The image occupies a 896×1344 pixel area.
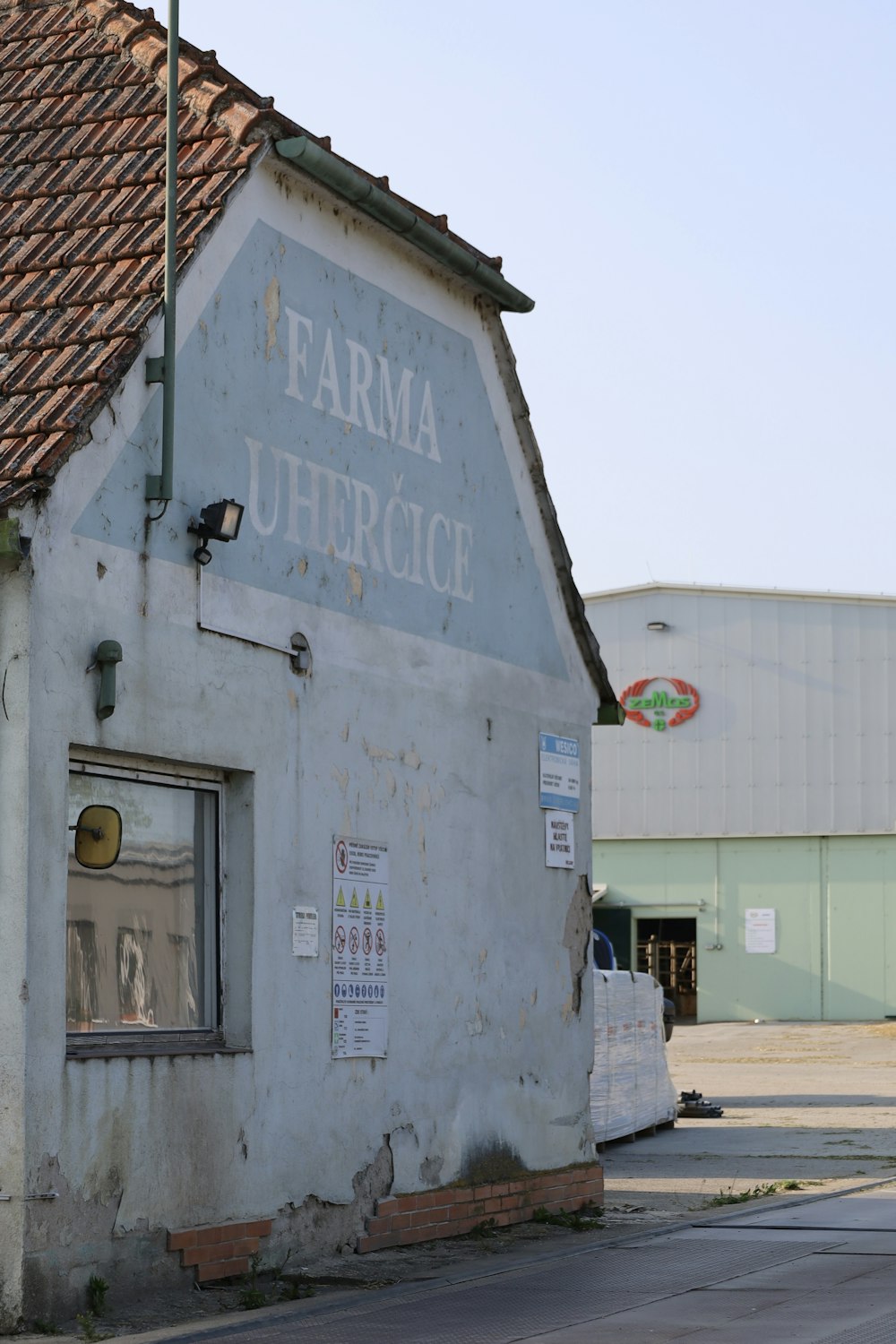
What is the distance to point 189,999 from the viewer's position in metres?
10.1

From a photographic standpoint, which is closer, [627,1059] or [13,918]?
[13,918]

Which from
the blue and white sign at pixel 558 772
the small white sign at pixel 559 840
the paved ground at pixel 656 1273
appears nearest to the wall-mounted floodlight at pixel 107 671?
the paved ground at pixel 656 1273

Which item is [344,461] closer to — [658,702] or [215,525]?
[215,525]

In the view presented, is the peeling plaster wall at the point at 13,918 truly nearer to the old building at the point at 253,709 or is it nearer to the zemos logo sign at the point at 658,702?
the old building at the point at 253,709

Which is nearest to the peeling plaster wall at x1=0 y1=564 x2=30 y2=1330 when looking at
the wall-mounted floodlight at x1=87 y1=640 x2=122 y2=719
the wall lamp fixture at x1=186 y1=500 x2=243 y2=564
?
the wall-mounted floodlight at x1=87 y1=640 x2=122 y2=719

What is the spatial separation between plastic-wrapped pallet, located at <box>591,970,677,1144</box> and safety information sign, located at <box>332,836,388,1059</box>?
698 cm

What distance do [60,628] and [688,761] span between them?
34.7 metres

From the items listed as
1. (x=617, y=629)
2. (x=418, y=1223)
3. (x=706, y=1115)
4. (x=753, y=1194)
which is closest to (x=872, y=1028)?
(x=617, y=629)

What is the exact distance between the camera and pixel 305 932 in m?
10.7

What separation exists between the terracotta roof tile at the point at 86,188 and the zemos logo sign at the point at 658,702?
31.8 meters

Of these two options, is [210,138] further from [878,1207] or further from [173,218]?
[878,1207]

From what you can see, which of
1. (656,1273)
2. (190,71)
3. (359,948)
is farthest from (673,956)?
(190,71)

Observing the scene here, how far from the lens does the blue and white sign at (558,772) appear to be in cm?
1356

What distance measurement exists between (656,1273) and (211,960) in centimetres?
295
